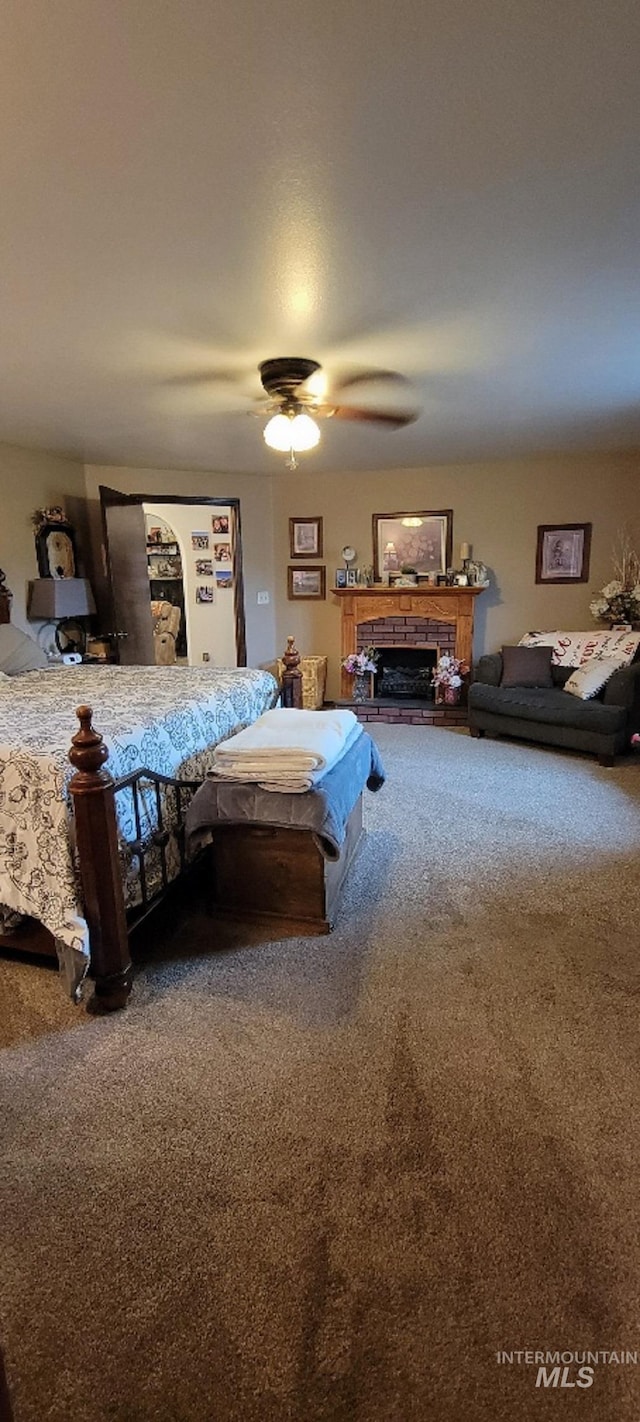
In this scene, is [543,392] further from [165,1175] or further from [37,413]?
[165,1175]

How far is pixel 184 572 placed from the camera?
756 centimetres

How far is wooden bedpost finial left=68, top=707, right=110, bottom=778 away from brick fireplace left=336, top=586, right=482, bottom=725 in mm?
4322

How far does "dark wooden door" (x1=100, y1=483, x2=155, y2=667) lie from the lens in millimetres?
5133

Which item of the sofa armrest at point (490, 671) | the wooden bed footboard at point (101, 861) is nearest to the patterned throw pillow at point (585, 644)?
the sofa armrest at point (490, 671)

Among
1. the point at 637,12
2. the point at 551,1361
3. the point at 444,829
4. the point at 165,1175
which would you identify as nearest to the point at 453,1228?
the point at 551,1361

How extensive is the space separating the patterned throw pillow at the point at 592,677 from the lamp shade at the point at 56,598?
390 centimetres

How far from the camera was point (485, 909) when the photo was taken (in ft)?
8.75

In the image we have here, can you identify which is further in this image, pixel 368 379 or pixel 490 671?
pixel 490 671

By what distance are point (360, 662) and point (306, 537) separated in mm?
1448

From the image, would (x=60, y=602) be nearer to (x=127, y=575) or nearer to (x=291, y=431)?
(x=127, y=575)

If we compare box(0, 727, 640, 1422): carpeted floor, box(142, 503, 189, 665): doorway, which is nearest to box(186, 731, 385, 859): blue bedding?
box(0, 727, 640, 1422): carpeted floor

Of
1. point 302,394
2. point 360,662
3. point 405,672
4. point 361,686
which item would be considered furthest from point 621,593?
point 302,394

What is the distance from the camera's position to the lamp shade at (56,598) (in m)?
4.73

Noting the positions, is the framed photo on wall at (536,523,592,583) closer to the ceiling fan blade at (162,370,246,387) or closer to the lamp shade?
the ceiling fan blade at (162,370,246,387)
